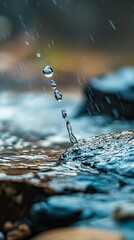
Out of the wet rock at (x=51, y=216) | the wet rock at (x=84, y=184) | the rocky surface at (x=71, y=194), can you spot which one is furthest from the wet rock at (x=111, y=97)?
the wet rock at (x=51, y=216)

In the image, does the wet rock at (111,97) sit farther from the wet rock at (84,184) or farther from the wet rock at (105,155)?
the wet rock at (84,184)

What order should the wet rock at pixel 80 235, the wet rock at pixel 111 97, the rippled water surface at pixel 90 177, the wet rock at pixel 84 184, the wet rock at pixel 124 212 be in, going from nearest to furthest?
the wet rock at pixel 80 235
the wet rock at pixel 124 212
the rippled water surface at pixel 90 177
the wet rock at pixel 84 184
the wet rock at pixel 111 97

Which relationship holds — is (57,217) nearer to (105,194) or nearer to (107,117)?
(105,194)

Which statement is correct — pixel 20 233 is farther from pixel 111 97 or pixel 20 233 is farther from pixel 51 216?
pixel 111 97

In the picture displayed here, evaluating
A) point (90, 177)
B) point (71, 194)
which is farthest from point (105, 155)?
point (71, 194)

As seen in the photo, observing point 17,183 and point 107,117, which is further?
point 107,117

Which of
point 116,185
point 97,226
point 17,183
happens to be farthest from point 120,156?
point 97,226

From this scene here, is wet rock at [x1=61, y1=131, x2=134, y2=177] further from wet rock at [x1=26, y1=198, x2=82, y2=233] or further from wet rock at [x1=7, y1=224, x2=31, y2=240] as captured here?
wet rock at [x1=7, y1=224, x2=31, y2=240]
